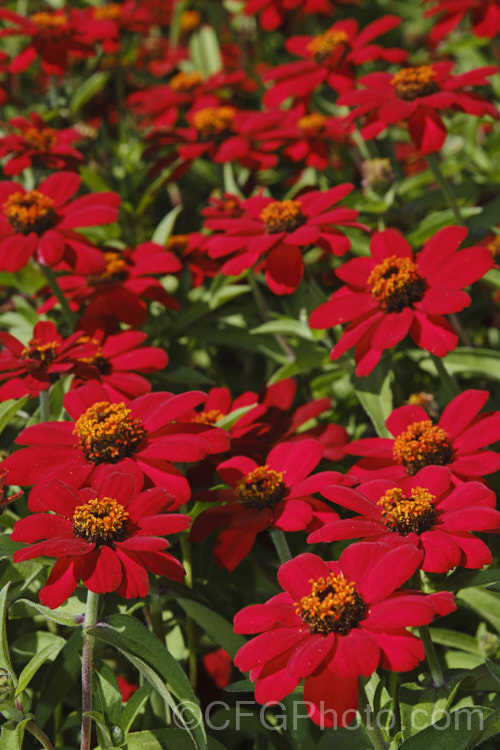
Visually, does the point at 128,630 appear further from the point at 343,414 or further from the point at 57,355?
the point at 343,414

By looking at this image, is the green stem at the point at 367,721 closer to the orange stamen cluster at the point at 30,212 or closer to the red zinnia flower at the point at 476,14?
the orange stamen cluster at the point at 30,212

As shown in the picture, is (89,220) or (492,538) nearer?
(492,538)

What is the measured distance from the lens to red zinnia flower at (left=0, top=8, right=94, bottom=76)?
1.67 m

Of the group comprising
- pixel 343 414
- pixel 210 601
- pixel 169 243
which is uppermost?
pixel 169 243

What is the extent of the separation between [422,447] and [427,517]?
0.37 ft

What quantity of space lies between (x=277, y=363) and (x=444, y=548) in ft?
2.28

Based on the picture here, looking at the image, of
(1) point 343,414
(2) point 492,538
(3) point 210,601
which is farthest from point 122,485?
(1) point 343,414

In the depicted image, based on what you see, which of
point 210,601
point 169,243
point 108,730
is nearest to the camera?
point 108,730

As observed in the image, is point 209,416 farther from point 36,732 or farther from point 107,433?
point 36,732

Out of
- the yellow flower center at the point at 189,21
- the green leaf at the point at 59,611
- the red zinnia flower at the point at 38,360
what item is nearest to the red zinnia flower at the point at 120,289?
the red zinnia flower at the point at 38,360

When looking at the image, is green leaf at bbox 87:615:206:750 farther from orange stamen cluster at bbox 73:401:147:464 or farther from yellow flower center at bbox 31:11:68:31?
yellow flower center at bbox 31:11:68:31

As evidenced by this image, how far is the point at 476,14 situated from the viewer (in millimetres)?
1579

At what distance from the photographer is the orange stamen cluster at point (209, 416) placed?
107cm

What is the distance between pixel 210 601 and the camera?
99 centimetres
